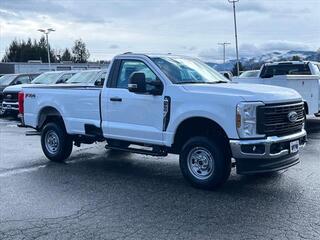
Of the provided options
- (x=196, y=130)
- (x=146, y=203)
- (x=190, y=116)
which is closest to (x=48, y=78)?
(x=196, y=130)

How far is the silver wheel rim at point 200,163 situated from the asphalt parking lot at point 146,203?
0.27 m

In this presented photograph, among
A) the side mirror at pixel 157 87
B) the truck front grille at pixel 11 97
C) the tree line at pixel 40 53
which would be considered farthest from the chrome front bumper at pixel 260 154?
the tree line at pixel 40 53

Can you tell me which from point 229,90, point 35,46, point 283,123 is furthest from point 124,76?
A: point 35,46

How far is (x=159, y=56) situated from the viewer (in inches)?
321

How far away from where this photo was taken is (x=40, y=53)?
9131cm

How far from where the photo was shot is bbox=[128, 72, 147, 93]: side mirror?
747 centimetres

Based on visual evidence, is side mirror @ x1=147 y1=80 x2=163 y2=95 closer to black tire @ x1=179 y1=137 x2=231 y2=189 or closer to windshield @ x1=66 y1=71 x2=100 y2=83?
black tire @ x1=179 y1=137 x2=231 y2=189

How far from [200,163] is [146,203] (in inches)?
47.1

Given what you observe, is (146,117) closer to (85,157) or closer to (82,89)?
(82,89)

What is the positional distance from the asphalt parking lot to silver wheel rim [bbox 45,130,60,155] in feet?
0.93

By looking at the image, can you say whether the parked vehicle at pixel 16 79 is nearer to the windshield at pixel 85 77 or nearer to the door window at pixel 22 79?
the door window at pixel 22 79

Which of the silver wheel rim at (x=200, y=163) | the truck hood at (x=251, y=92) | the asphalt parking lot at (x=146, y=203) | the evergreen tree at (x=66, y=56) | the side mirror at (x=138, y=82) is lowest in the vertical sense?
the asphalt parking lot at (x=146, y=203)

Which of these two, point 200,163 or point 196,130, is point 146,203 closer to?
point 200,163

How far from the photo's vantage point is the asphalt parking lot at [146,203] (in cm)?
527
